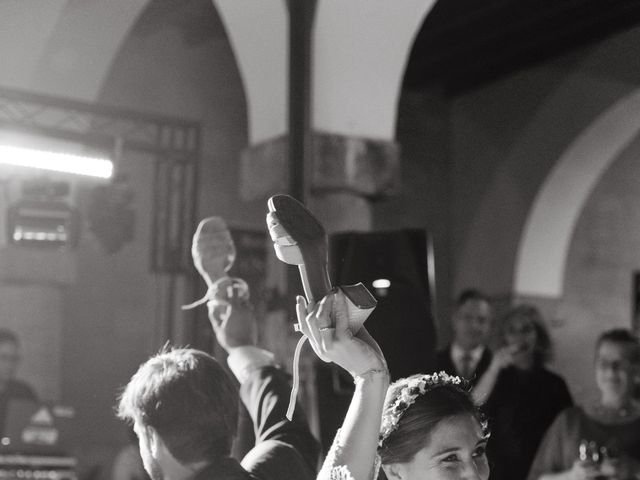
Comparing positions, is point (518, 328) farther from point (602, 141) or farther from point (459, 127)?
point (459, 127)

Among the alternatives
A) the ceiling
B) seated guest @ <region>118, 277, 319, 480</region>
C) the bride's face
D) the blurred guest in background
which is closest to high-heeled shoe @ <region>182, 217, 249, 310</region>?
seated guest @ <region>118, 277, 319, 480</region>

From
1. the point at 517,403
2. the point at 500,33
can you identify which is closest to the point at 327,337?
the point at 517,403

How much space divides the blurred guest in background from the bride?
1.84m

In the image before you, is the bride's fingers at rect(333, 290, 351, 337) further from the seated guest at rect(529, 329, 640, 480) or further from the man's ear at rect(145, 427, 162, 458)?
the seated guest at rect(529, 329, 640, 480)

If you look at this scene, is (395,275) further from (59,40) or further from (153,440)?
(59,40)

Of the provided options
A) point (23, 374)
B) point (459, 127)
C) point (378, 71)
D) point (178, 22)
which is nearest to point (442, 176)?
point (459, 127)

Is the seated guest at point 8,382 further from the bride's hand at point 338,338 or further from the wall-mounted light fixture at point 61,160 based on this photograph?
the bride's hand at point 338,338

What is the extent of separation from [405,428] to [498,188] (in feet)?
22.8

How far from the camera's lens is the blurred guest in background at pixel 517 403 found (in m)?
3.60

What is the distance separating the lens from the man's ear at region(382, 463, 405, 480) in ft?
5.49

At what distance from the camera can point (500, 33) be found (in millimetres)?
7484

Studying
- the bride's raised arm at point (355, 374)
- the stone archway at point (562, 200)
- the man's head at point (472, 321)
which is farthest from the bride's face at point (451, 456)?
the stone archway at point (562, 200)

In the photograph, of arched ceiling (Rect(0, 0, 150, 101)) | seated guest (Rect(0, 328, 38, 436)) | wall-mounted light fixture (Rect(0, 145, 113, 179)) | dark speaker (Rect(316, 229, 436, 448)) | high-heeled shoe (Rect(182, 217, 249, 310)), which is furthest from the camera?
seated guest (Rect(0, 328, 38, 436))

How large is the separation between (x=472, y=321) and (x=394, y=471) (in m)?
2.28
